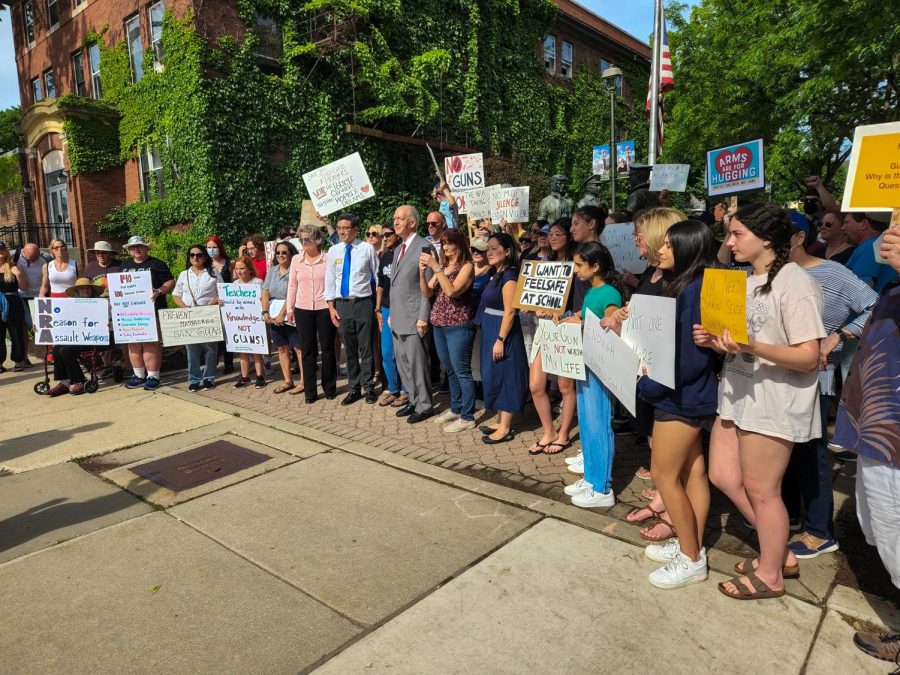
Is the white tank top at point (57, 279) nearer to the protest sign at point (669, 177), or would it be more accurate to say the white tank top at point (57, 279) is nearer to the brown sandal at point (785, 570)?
the protest sign at point (669, 177)

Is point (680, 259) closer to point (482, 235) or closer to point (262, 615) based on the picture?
point (262, 615)

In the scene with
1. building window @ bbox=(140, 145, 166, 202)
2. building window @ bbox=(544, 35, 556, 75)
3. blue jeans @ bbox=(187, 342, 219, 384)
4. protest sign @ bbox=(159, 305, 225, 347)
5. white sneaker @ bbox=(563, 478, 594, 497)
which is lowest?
white sneaker @ bbox=(563, 478, 594, 497)

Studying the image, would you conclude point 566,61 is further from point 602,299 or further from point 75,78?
point 602,299

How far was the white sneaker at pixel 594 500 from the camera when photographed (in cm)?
397

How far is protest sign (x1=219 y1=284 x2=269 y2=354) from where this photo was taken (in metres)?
7.79

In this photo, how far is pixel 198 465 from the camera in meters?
5.10

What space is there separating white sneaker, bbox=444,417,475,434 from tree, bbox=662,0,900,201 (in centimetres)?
746

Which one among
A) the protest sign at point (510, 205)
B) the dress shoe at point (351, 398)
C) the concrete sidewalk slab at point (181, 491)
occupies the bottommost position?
the concrete sidewalk slab at point (181, 491)

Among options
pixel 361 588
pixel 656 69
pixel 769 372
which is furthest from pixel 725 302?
pixel 656 69

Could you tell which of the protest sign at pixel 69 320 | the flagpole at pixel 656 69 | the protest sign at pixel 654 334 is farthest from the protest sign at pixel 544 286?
the flagpole at pixel 656 69

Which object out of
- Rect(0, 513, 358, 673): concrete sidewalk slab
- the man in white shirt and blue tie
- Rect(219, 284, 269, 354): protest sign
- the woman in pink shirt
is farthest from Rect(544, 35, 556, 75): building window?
Rect(0, 513, 358, 673): concrete sidewalk slab

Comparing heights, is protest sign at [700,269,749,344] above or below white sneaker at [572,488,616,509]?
above

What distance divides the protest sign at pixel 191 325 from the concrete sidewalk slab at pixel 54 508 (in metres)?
2.94

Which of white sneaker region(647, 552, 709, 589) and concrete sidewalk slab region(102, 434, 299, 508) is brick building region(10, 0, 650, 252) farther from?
white sneaker region(647, 552, 709, 589)
